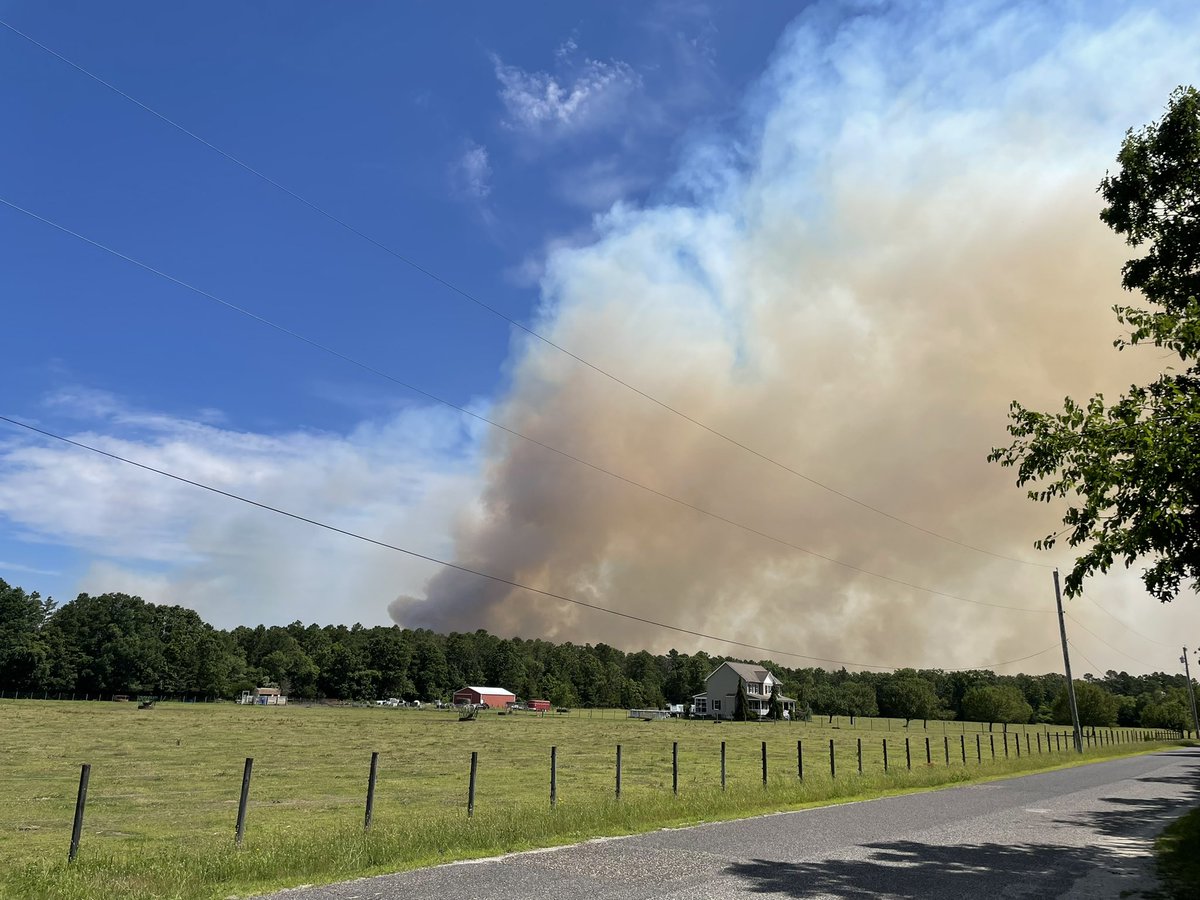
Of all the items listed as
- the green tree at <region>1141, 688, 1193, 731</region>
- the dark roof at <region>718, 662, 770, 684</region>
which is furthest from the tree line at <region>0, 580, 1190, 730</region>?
the dark roof at <region>718, 662, 770, 684</region>

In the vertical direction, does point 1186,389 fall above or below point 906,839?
above

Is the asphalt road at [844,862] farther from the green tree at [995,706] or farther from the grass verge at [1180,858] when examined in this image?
the green tree at [995,706]

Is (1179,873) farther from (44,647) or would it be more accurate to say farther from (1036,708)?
(1036,708)

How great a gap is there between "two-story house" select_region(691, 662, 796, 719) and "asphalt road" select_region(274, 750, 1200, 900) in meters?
114

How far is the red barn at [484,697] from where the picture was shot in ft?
512

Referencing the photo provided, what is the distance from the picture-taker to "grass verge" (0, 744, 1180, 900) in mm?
10641

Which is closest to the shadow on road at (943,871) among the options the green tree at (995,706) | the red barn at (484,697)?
the red barn at (484,697)

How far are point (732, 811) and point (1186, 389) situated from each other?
12.8m

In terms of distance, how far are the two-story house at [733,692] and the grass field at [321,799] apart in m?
81.8

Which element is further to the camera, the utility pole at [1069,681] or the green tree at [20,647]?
the green tree at [20,647]

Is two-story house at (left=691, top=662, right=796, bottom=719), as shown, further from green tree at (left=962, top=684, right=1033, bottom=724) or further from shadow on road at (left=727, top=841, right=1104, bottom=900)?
shadow on road at (left=727, top=841, right=1104, bottom=900)

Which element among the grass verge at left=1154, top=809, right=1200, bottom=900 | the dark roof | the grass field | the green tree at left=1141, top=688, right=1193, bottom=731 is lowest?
the grass field

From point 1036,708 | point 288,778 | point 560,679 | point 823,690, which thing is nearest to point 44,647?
point 560,679

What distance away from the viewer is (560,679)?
644ft
